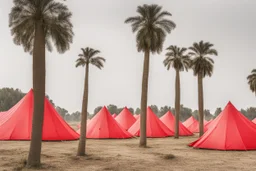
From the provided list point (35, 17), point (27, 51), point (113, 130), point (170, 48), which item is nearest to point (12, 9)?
point (35, 17)

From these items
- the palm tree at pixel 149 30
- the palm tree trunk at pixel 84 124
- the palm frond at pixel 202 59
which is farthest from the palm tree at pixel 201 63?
the palm tree trunk at pixel 84 124

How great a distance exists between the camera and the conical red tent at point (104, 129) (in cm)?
3453

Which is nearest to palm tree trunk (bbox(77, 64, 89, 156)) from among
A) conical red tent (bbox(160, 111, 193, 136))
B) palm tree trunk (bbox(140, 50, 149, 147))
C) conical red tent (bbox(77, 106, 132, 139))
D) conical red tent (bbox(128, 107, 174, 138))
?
palm tree trunk (bbox(140, 50, 149, 147))

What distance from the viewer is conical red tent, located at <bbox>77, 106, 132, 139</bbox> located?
3453 centimetres

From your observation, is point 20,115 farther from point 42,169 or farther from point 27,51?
point 42,169

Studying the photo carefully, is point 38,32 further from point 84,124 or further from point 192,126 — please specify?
point 192,126

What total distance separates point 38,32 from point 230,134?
15965mm

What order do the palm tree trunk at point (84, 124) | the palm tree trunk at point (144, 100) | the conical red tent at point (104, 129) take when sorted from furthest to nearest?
the conical red tent at point (104, 129) → the palm tree trunk at point (144, 100) → the palm tree trunk at point (84, 124)

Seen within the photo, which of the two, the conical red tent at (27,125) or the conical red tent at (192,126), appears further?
the conical red tent at (192,126)

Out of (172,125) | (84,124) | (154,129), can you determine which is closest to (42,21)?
(84,124)

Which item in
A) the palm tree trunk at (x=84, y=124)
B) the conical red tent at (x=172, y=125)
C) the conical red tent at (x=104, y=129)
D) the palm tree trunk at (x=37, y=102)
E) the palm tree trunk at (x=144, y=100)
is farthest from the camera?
the conical red tent at (x=172, y=125)

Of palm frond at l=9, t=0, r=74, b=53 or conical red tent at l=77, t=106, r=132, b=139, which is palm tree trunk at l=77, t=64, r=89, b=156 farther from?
conical red tent at l=77, t=106, r=132, b=139

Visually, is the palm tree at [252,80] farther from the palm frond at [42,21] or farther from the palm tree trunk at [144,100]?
the palm frond at [42,21]

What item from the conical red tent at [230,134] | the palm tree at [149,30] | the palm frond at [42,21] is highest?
the palm tree at [149,30]
